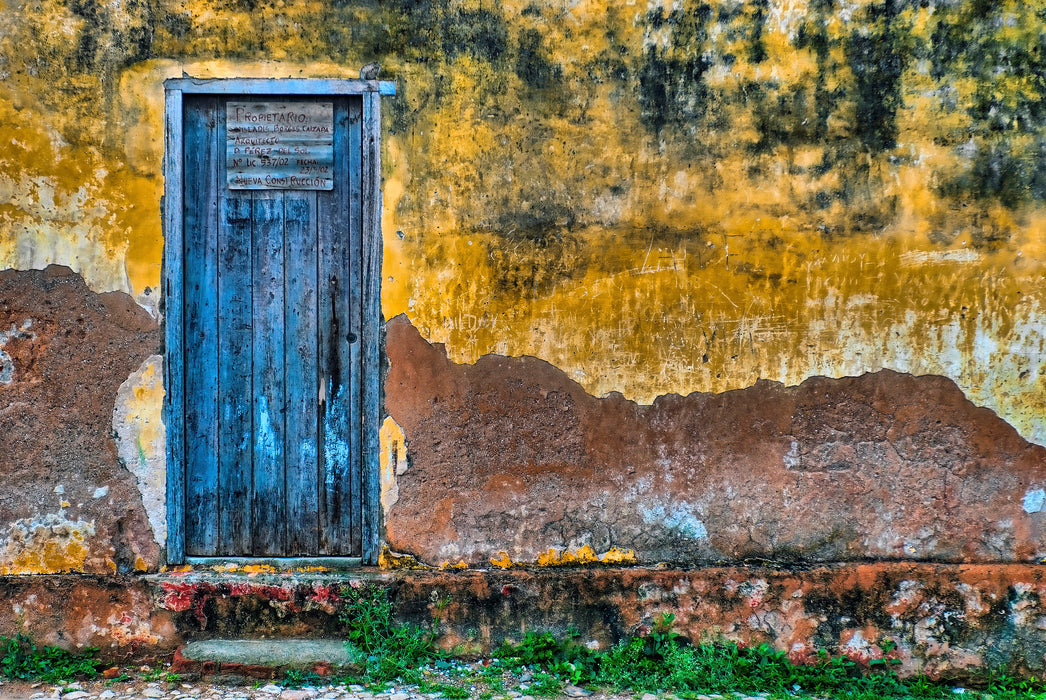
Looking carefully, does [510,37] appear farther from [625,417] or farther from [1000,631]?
[1000,631]

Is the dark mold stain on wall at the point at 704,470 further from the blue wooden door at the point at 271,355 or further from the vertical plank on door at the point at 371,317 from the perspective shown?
the blue wooden door at the point at 271,355

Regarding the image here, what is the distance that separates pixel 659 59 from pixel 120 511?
2.98 meters

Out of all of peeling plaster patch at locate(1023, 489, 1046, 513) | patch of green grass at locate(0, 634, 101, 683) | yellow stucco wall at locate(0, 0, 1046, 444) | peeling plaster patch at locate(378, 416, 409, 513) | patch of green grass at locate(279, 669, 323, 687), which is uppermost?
yellow stucco wall at locate(0, 0, 1046, 444)

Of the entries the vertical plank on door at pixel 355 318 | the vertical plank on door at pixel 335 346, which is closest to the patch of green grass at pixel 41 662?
the vertical plank on door at pixel 335 346

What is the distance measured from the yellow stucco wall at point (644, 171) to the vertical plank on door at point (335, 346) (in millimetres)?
235

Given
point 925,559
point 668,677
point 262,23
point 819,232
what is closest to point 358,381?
point 262,23

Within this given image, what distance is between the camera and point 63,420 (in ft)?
10.5

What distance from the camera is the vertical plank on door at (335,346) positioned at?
332 cm

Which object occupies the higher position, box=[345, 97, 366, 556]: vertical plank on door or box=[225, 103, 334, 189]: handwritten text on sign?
box=[225, 103, 334, 189]: handwritten text on sign

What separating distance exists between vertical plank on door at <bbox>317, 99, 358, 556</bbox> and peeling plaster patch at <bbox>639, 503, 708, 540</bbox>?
4.38 feet

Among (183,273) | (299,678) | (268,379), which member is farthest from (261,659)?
(183,273)

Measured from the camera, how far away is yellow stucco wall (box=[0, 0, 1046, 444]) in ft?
10.4

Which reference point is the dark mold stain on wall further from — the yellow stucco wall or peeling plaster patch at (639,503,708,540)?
the yellow stucco wall

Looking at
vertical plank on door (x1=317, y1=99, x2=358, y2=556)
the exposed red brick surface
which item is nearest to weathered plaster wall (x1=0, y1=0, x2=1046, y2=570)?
the exposed red brick surface
